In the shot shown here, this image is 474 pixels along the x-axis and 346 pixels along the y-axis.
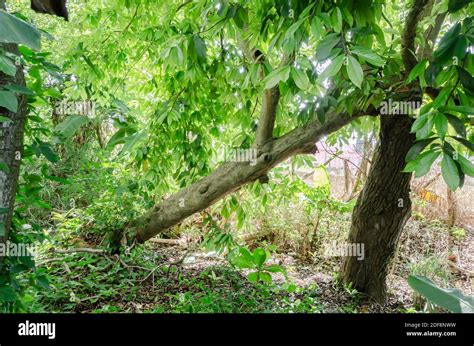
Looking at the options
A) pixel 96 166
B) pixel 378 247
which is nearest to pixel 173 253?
pixel 96 166

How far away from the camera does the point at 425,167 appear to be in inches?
24.5

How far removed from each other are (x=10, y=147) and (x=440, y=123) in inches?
31.3

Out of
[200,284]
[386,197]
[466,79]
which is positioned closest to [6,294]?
[466,79]

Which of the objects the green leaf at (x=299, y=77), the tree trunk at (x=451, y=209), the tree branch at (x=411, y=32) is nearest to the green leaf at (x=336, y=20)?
the green leaf at (x=299, y=77)

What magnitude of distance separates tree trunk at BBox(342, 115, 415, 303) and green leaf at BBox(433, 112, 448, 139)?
102 cm

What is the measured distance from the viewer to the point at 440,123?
25.1 inches

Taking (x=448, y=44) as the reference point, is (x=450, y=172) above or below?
below

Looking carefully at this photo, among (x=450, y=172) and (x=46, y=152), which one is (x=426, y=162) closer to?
(x=450, y=172)

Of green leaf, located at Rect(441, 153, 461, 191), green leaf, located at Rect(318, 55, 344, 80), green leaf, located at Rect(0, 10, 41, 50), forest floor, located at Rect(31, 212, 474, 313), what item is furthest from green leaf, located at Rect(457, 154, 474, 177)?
forest floor, located at Rect(31, 212, 474, 313)

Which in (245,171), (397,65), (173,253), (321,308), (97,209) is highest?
(397,65)

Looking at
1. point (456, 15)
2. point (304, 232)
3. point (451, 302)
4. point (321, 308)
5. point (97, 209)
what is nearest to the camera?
point (451, 302)

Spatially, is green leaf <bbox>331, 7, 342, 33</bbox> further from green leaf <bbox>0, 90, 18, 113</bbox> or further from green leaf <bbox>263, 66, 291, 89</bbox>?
green leaf <bbox>0, 90, 18, 113</bbox>
